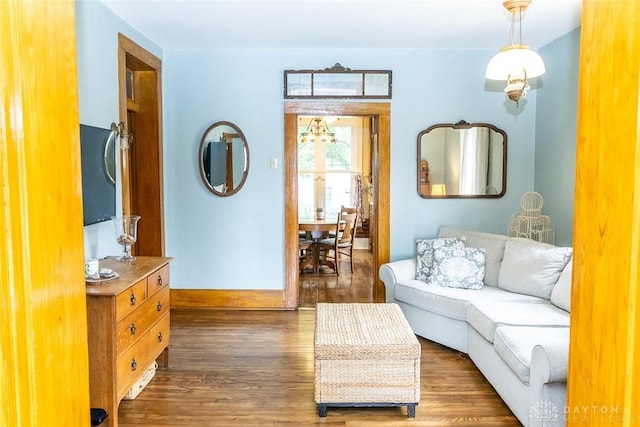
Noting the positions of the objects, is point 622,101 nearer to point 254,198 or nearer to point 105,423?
point 105,423

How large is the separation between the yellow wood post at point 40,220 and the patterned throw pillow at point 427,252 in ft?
11.2

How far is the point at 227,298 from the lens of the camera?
188 inches

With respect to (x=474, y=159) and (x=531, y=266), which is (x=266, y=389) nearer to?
(x=531, y=266)

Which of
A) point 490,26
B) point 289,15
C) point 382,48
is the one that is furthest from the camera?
point 382,48

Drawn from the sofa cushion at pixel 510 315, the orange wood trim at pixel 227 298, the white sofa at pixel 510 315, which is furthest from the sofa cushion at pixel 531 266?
the orange wood trim at pixel 227 298

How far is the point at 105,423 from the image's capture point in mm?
2459

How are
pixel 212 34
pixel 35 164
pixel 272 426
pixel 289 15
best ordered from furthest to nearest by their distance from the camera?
pixel 212 34
pixel 289 15
pixel 272 426
pixel 35 164

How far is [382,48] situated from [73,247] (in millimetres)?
4147

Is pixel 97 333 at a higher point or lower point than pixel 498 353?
higher

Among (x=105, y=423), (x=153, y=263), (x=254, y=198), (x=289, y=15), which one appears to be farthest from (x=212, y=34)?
(x=105, y=423)

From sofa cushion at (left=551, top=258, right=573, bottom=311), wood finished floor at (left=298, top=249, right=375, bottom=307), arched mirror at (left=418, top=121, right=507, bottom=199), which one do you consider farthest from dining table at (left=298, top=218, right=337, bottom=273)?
sofa cushion at (left=551, top=258, right=573, bottom=311)

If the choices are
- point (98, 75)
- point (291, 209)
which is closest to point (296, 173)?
point (291, 209)

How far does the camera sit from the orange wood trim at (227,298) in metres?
4.76

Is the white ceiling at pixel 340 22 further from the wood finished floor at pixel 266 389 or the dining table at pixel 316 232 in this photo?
the wood finished floor at pixel 266 389
